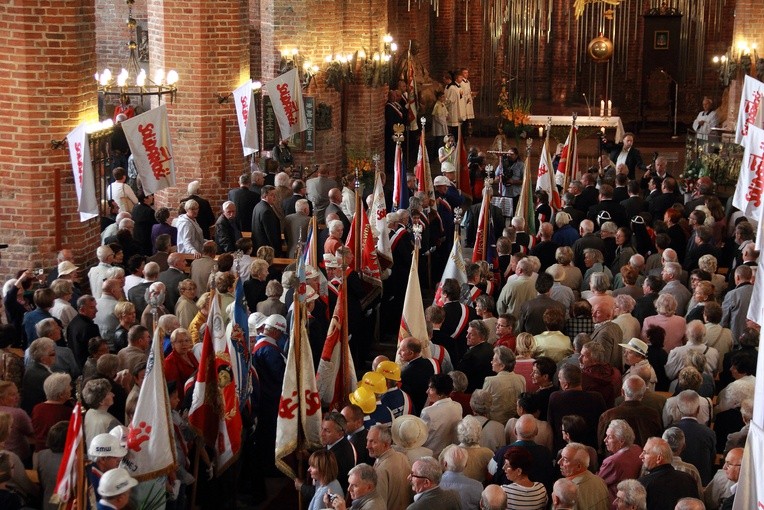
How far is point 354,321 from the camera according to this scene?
13969 mm

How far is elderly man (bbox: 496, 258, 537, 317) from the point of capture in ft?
43.5

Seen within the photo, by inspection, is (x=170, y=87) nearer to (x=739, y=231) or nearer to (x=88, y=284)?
(x=88, y=284)

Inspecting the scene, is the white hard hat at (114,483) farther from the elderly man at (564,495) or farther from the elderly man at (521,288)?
the elderly man at (521,288)

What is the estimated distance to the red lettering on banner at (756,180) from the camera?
1429 centimetres

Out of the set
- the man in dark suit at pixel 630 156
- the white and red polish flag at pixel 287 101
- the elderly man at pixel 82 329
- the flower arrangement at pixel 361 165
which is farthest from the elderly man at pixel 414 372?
the flower arrangement at pixel 361 165

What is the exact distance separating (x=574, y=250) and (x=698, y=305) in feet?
8.80

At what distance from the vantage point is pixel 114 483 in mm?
8078

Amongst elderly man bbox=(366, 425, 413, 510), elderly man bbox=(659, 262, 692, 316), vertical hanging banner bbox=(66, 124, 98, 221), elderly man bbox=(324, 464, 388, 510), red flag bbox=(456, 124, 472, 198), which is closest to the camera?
elderly man bbox=(324, 464, 388, 510)

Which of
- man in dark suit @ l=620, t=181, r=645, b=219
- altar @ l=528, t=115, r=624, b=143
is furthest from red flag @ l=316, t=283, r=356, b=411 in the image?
altar @ l=528, t=115, r=624, b=143

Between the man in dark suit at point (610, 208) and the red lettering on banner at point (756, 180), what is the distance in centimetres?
208

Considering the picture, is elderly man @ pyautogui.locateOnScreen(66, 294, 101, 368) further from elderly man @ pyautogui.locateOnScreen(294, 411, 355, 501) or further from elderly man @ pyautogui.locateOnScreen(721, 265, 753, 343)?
elderly man @ pyautogui.locateOnScreen(721, 265, 753, 343)

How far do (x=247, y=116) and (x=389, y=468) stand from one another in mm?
9984

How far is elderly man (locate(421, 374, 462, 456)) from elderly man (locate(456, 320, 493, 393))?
1347 mm

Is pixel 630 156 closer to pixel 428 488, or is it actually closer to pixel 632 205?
A: pixel 632 205
